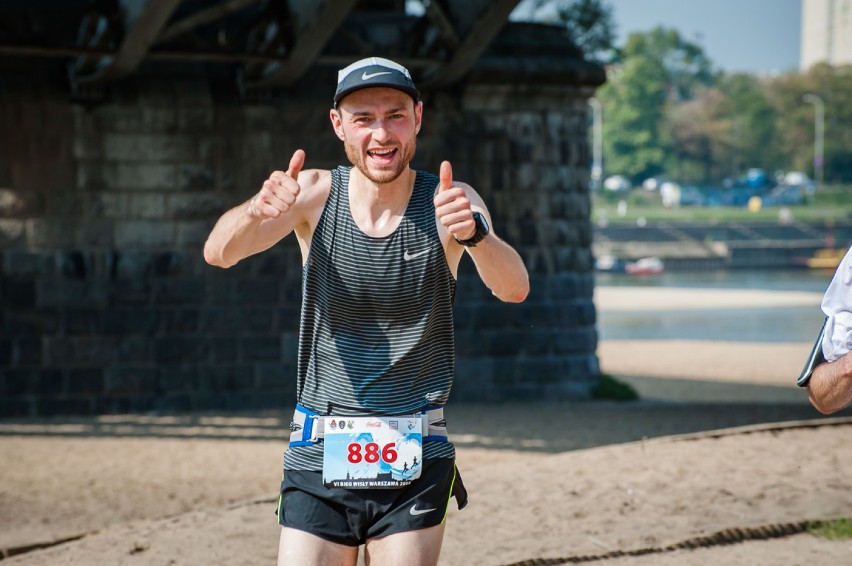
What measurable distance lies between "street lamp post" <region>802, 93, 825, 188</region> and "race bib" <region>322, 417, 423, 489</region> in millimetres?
104161

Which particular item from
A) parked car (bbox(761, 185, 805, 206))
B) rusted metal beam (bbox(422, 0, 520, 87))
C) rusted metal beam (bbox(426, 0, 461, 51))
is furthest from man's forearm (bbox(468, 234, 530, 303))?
parked car (bbox(761, 185, 805, 206))

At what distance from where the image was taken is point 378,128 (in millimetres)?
3848

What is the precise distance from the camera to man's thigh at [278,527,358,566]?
3.77 m

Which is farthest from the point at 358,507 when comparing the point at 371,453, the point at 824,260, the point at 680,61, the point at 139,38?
the point at 680,61

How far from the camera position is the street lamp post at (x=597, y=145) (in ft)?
357

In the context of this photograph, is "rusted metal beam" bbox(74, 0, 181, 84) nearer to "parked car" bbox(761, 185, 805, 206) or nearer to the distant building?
"parked car" bbox(761, 185, 805, 206)

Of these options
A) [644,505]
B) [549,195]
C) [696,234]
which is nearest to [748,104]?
[696,234]

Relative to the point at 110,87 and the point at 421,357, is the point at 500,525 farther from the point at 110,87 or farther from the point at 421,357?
the point at 110,87

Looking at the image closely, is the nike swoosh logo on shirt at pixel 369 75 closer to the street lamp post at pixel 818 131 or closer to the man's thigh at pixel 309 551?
the man's thigh at pixel 309 551

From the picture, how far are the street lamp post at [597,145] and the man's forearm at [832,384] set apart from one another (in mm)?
103773

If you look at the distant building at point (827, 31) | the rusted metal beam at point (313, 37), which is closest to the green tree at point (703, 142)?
the distant building at point (827, 31)

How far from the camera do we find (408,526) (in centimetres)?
386

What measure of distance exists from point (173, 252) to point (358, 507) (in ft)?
35.9

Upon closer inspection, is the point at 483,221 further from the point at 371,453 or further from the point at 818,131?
the point at 818,131
